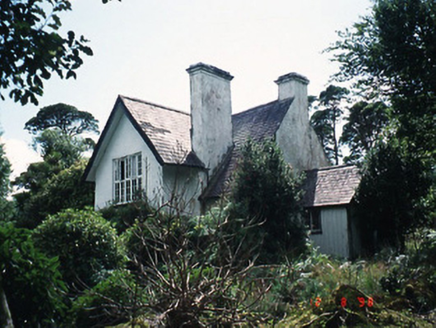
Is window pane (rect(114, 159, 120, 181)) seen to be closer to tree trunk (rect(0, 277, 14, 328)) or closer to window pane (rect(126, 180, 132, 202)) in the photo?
window pane (rect(126, 180, 132, 202))

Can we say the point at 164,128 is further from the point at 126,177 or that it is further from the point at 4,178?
the point at 4,178

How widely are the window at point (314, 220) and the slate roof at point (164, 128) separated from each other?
16.0 ft

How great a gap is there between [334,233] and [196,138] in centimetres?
698

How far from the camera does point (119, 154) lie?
21078mm

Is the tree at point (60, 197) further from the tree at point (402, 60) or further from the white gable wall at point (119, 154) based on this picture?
the tree at point (402, 60)

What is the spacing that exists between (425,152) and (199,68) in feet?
32.6

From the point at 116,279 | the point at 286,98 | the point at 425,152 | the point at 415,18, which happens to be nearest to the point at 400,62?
the point at 415,18

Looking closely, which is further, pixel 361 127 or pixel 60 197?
pixel 361 127

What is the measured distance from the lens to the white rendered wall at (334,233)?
58.7 ft

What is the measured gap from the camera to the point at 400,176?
17109 millimetres

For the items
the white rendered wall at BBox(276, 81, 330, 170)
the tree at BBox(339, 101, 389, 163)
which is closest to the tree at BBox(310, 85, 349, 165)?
the tree at BBox(339, 101, 389, 163)

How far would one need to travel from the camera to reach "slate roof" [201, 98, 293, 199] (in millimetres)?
19672

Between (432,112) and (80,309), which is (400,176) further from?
(80,309)

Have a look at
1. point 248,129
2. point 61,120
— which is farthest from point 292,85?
point 61,120
